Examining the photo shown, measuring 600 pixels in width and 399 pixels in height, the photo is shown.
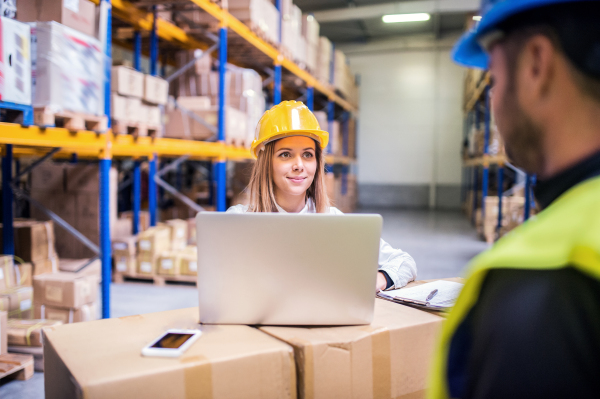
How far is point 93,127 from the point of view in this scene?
11.5 ft

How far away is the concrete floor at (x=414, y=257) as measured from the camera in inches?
114

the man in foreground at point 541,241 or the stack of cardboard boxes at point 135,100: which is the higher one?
the stack of cardboard boxes at point 135,100

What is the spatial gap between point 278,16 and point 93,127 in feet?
14.1

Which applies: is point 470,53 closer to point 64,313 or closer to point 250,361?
point 250,361

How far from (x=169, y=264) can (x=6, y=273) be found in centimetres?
188

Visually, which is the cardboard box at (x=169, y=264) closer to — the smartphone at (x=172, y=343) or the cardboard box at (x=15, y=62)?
the cardboard box at (x=15, y=62)

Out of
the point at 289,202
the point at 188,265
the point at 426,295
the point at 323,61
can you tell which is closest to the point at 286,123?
the point at 289,202

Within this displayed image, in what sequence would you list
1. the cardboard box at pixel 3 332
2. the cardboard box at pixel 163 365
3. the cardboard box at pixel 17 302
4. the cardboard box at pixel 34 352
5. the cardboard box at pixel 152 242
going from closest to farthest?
the cardboard box at pixel 163 365 < the cardboard box at pixel 3 332 < the cardboard box at pixel 34 352 < the cardboard box at pixel 17 302 < the cardboard box at pixel 152 242

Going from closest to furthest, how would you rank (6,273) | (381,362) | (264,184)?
1. (381,362)
2. (264,184)
3. (6,273)

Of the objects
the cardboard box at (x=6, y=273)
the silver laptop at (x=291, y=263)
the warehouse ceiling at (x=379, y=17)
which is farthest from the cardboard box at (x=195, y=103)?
the warehouse ceiling at (x=379, y=17)

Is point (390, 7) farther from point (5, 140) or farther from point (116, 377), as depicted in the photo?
point (116, 377)

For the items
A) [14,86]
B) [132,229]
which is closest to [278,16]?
[132,229]

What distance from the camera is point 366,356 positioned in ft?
4.02

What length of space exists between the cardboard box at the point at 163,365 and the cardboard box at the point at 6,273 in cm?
275
